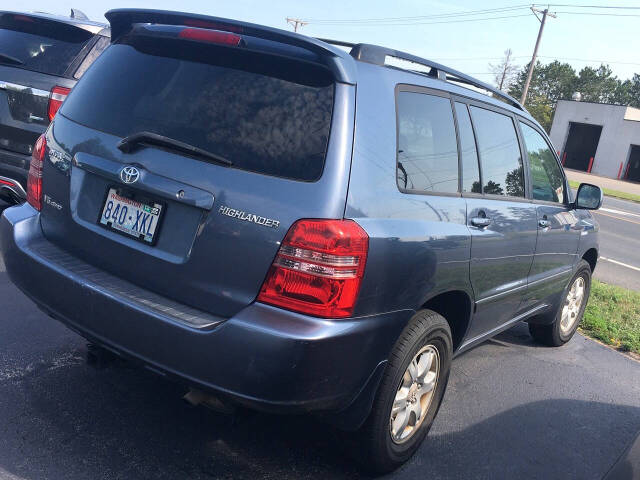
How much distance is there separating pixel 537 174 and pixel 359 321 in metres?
2.48

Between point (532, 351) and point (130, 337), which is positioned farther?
point (532, 351)

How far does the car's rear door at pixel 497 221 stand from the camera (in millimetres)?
3488

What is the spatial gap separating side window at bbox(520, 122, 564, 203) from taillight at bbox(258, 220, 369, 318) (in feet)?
7.73

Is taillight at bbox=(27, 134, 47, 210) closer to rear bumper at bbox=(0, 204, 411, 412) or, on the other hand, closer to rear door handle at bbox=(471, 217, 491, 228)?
rear bumper at bbox=(0, 204, 411, 412)

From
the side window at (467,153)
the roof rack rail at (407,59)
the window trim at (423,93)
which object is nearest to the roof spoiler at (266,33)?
the roof rack rail at (407,59)

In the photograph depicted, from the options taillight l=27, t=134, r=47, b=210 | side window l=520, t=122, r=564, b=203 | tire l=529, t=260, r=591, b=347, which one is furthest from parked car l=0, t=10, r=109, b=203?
tire l=529, t=260, r=591, b=347

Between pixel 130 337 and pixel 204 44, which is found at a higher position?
pixel 204 44

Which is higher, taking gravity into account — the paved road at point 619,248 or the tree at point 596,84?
the tree at point 596,84

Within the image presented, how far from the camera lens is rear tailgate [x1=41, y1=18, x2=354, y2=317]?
2.50m

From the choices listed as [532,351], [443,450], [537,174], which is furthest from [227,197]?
[532,351]

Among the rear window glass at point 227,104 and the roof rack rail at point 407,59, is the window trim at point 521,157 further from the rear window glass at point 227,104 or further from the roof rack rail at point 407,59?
the rear window glass at point 227,104

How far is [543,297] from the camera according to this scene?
478 cm

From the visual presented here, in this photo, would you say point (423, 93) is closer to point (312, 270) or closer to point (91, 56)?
point (312, 270)

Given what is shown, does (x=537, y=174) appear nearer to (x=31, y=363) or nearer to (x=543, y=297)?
(x=543, y=297)
